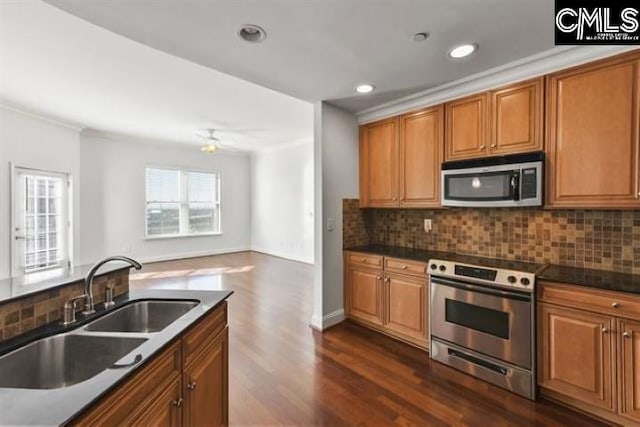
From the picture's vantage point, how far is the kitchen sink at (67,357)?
116 centimetres

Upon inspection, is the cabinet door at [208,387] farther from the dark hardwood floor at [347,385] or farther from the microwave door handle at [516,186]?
the microwave door handle at [516,186]

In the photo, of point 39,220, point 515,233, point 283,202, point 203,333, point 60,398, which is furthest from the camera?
point 283,202

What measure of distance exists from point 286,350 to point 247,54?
265cm

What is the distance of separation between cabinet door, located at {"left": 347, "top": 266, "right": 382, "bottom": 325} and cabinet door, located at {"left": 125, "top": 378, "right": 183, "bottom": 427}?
7.50 ft

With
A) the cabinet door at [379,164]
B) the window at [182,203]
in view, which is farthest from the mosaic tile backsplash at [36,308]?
the window at [182,203]

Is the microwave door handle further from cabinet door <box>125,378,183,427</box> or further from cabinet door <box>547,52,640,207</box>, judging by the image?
cabinet door <box>125,378,183,427</box>

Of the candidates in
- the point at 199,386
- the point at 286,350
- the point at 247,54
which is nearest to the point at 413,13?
the point at 247,54

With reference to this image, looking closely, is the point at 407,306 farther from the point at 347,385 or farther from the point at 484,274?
the point at 347,385

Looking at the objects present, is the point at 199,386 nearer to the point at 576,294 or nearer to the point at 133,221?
the point at 576,294

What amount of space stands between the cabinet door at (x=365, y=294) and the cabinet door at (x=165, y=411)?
2285mm

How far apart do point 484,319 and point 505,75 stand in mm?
2091

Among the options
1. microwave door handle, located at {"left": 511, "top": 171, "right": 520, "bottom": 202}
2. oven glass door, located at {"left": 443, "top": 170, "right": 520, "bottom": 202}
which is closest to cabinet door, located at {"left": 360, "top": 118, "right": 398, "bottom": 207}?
oven glass door, located at {"left": 443, "top": 170, "right": 520, "bottom": 202}

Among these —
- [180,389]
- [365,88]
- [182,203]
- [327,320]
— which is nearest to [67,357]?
[180,389]

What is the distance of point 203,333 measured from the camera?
4.68ft
